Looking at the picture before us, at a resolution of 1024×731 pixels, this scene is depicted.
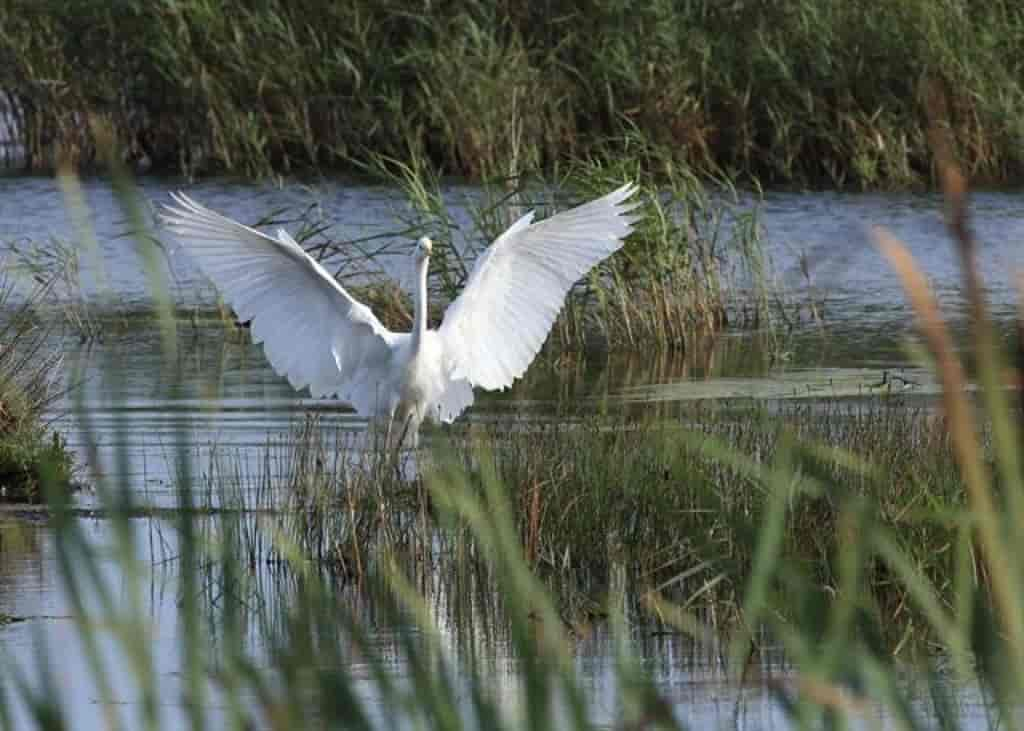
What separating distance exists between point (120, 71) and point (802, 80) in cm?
561

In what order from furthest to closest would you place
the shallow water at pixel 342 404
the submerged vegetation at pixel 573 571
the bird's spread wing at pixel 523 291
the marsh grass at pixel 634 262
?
1. the marsh grass at pixel 634 262
2. the bird's spread wing at pixel 523 291
3. the shallow water at pixel 342 404
4. the submerged vegetation at pixel 573 571

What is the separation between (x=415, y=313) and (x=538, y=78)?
9.57 metres

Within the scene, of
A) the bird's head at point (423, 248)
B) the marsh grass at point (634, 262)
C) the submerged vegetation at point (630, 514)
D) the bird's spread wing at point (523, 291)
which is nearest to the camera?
the submerged vegetation at point (630, 514)

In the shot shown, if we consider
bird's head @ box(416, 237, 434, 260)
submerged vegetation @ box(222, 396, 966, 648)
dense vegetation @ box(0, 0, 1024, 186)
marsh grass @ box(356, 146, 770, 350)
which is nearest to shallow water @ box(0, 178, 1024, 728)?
marsh grass @ box(356, 146, 770, 350)

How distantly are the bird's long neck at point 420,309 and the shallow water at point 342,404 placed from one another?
20.2 inches

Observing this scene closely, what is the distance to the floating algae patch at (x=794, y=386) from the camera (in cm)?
1023

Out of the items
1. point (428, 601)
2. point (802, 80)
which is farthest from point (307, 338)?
point (802, 80)

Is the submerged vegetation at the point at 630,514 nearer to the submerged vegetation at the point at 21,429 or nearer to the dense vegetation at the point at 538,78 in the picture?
the submerged vegetation at the point at 21,429

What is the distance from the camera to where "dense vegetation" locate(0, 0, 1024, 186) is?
17.1m

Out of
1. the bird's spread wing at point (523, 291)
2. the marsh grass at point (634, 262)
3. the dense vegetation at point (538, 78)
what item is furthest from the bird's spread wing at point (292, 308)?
the dense vegetation at point (538, 78)

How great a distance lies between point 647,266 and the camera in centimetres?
1152

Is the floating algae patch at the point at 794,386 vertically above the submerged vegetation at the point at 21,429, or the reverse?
the submerged vegetation at the point at 21,429

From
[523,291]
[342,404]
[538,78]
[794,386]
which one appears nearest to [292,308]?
[523,291]

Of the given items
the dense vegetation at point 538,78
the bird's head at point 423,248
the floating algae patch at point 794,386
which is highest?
the dense vegetation at point 538,78
